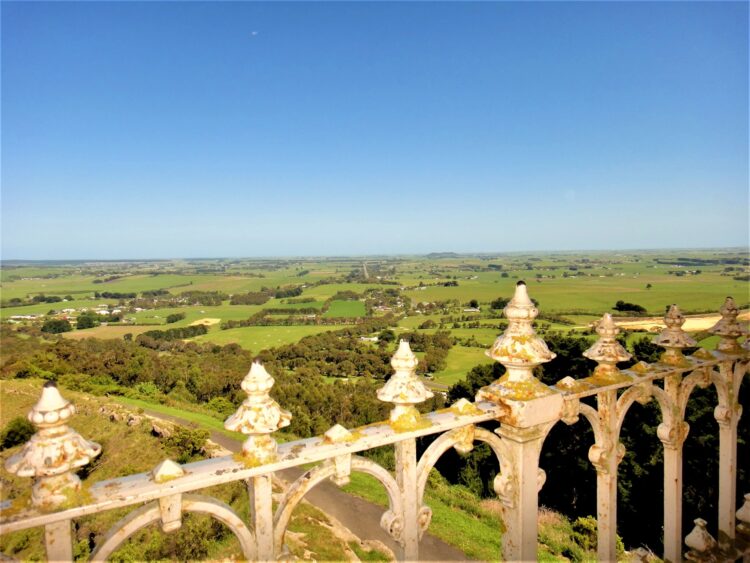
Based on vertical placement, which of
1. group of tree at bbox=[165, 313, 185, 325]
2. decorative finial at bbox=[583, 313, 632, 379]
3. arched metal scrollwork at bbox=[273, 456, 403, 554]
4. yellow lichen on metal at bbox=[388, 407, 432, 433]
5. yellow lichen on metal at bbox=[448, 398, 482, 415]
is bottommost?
group of tree at bbox=[165, 313, 185, 325]

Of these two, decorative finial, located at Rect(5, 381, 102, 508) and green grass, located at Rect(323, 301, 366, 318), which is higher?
decorative finial, located at Rect(5, 381, 102, 508)

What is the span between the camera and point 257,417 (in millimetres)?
1889

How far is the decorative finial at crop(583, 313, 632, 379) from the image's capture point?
3.21m

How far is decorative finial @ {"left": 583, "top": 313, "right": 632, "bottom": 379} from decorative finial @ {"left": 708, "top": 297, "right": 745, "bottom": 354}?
1777 mm

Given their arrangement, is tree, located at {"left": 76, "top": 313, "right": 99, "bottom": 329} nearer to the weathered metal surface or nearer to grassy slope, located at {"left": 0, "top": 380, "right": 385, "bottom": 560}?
grassy slope, located at {"left": 0, "top": 380, "right": 385, "bottom": 560}

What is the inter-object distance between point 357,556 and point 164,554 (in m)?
5.66

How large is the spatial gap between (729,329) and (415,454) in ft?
12.8

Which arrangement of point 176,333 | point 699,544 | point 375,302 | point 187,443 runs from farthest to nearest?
point 375,302 < point 176,333 < point 187,443 < point 699,544

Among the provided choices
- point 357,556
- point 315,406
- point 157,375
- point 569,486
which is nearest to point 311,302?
point 157,375

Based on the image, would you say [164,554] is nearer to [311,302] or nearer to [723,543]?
[723,543]

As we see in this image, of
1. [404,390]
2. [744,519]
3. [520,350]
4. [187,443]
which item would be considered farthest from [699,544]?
[187,443]

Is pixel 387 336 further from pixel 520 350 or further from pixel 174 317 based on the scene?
pixel 520 350

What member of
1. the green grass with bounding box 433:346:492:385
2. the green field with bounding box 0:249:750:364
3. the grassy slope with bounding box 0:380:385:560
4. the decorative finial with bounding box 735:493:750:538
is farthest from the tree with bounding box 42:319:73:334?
the decorative finial with bounding box 735:493:750:538

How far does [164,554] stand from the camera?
11.6 meters
